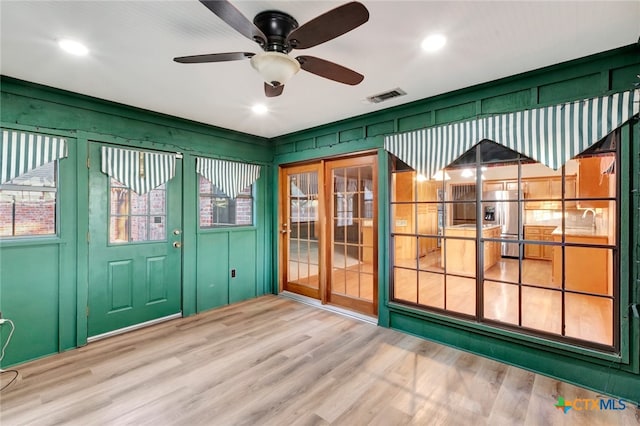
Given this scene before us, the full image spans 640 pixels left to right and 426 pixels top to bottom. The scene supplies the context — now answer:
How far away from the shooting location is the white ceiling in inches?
70.2

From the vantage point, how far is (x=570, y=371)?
245 centimetres

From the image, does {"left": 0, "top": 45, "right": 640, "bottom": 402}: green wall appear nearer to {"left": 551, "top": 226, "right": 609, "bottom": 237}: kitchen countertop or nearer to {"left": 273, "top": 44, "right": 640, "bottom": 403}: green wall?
{"left": 273, "top": 44, "right": 640, "bottom": 403}: green wall

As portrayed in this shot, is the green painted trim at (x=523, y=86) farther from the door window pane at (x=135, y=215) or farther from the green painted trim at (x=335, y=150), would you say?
the door window pane at (x=135, y=215)

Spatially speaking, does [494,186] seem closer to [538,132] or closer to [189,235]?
[538,132]

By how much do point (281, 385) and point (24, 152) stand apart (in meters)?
3.14

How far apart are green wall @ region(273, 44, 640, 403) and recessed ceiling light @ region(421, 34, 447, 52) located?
3.08 feet

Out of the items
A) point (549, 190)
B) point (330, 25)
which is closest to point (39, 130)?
point (330, 25)

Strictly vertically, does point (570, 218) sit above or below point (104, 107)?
below

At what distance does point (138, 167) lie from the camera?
3.50 meters

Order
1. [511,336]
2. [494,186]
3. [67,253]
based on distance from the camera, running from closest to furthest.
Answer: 1. [511,336]
2. [67,253]
3. [494,186]

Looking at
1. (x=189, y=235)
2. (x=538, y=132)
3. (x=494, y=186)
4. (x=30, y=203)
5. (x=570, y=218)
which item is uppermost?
(x=538, y=132)

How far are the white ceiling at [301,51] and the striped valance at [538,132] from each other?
0.38 m

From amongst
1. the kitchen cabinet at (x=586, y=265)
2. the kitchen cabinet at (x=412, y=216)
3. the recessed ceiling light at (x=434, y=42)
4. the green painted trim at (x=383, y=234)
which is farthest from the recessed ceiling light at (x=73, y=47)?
the kitchen cabinet at (x=586, y=265)

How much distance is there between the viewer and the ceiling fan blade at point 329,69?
187 cm
